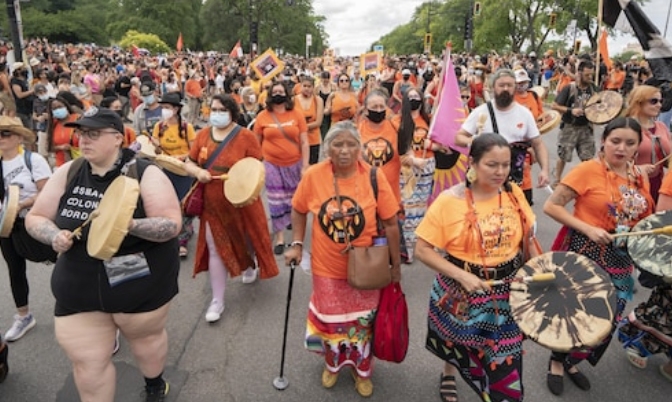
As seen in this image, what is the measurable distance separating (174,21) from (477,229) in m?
78.7

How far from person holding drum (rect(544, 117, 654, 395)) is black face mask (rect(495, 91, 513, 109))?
141 centimetres

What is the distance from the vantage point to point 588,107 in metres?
6.09

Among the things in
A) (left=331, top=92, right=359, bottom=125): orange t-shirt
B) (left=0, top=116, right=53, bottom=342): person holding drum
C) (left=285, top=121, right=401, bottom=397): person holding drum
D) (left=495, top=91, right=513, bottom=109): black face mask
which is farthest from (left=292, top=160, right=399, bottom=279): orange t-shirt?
(left=331, top=92, right=359, bottom=125): orange t-shirt

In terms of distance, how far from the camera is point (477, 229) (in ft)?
8.52

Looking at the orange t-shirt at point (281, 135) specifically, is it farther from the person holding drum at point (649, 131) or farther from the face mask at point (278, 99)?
the person holding drum at point (649, 131)

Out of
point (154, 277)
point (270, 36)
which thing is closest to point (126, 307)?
point (154, 277)

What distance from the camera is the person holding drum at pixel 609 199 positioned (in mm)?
2992

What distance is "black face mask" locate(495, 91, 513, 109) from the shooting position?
4438mm

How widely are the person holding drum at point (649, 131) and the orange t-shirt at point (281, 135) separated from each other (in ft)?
10.8

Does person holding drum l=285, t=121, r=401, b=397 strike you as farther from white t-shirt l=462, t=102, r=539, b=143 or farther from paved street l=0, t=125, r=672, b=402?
white t-shirt l=462, t=102, r=539, b=143

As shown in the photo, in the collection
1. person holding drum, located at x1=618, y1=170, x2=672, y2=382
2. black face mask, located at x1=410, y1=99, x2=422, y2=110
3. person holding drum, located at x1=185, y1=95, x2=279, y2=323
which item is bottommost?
person holding drum, located at x1=618, y1=170, x2=672, y2=382

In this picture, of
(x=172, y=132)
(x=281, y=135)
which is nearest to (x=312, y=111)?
(x=281, y=135)

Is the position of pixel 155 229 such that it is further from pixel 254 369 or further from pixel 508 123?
pixel 508 123

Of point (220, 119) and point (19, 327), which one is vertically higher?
point (220, 119)
